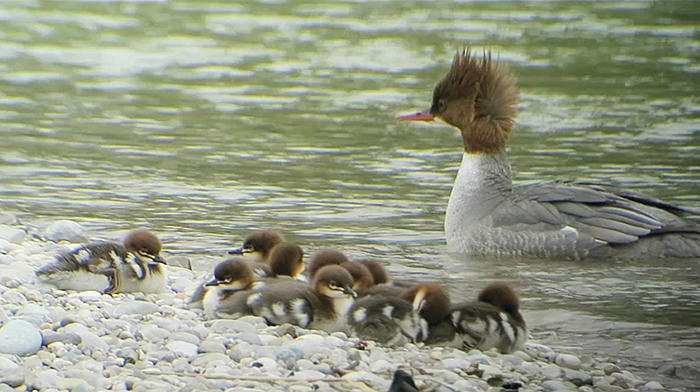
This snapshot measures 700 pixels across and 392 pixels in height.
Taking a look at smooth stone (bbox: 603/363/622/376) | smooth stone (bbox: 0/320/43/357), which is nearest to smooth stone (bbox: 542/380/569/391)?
smooth stone (bbox: 603/363/622/376)

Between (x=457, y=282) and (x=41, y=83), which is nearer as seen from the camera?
(x=457, y=282)

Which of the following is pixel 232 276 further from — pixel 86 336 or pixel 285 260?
pixel 86 336

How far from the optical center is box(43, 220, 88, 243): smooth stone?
8742 mm

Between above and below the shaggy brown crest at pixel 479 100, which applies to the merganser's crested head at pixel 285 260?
below

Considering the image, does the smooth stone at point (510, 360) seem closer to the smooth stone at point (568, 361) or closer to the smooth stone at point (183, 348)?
the smooth stone at point (568, 361)

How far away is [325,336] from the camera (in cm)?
612

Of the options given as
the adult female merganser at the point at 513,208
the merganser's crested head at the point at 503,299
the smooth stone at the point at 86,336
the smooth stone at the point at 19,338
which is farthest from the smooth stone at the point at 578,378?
the adult female merganser at the point at 513,208

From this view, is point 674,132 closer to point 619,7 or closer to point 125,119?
point 125,119

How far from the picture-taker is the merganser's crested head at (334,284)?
6270 mm

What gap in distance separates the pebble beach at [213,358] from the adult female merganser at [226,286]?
0.10m

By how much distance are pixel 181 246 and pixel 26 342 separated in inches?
147

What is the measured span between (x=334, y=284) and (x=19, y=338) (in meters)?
1.68

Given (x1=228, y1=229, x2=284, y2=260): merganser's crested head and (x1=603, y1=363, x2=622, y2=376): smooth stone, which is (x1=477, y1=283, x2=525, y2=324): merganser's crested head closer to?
(x1=603, y1=363, x2=622, y2=376): smooth stone

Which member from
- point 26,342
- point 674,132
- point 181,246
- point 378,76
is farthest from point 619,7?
point 26,342
